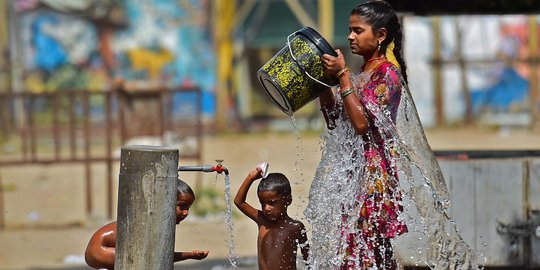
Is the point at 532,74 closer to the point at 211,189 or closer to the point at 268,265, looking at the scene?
the point at 211,189

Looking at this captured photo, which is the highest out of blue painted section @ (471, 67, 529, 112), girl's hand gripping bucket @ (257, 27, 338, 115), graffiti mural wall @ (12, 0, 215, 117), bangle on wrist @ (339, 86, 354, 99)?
graffiti mural wall @ (12, 0, 215, 117)

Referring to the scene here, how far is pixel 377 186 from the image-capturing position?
4141mm

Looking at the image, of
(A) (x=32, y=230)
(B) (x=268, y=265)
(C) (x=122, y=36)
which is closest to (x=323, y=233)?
(B) (x=268, y=265)

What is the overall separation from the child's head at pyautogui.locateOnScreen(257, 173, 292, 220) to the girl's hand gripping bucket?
449mm

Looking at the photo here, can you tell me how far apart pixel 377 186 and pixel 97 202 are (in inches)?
276

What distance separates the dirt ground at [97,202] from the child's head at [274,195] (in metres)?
0.25

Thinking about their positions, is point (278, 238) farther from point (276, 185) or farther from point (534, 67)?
point (534, 67)

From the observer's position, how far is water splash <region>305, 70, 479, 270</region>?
13.6 ft

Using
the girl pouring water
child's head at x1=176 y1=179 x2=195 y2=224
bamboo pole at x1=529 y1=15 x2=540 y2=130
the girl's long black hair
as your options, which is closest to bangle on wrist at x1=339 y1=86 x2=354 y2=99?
the girl pouring water

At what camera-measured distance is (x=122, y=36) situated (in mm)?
19703

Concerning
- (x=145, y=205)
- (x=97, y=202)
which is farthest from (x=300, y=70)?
(x=97, y=202)

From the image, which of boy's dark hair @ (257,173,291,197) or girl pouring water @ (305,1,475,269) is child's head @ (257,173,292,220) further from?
girl pouring water @ (305,1,475,269)

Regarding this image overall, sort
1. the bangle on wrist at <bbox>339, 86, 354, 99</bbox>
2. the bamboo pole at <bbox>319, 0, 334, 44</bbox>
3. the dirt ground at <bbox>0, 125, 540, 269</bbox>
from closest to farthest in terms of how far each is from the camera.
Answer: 1. the bangle on wrist at <bbox>339, 86, 354, 99</bbox>
2. the dirt ground at <bbox>0, 125, 540, 269</bbox>
3. the bamboo pole at <bbox>319, 0, 334, 44</bbox>

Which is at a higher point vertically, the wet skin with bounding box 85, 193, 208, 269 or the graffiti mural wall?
the graffiti mural wall
